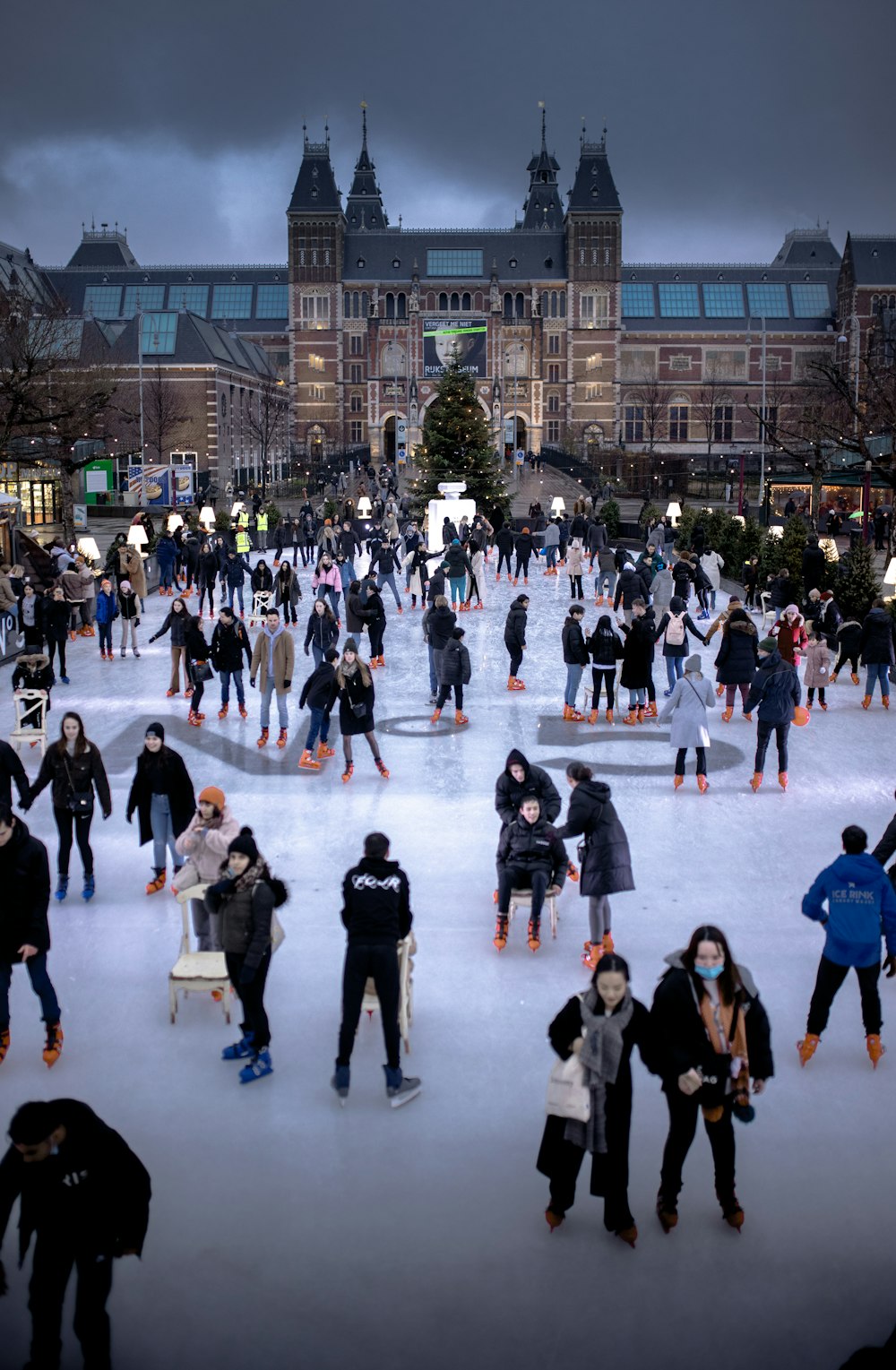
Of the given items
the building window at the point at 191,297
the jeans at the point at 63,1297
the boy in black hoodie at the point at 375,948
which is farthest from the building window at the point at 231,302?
the jeans at the point at 63,1297

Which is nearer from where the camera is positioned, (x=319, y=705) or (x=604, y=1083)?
(x=604, y=1083)

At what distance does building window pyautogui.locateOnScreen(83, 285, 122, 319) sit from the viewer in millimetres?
77250

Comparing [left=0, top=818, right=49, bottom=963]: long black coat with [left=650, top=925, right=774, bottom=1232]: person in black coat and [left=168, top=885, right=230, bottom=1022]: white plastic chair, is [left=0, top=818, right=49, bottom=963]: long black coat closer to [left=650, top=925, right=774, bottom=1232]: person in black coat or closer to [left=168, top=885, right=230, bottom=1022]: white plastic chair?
[left=168, top=885, right=230, bottom=1022]: white plastic chair

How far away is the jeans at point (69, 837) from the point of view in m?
8.00

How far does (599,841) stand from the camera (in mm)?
6957

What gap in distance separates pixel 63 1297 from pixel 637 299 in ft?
269

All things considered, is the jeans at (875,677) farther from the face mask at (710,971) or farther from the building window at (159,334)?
the building window at (159,334)

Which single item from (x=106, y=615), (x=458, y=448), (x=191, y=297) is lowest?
(x=106, y=615)

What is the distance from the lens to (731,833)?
9.55 m

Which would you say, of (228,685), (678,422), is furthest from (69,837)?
(678,422)

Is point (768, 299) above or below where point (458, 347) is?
above

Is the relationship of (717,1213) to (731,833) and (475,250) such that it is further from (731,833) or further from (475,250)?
(475,250)

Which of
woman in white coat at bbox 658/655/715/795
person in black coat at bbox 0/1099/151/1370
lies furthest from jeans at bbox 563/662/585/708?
person in black coat at bbox 0/1099/151/1370

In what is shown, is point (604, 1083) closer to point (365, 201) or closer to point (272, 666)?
point (272, 666)
